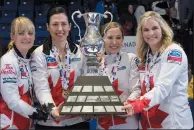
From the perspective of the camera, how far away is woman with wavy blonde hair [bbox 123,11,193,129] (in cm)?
194

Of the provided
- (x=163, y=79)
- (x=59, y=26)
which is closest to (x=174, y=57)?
(x=163, y=79)

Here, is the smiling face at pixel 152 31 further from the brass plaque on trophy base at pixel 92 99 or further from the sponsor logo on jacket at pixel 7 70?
the sponsor logo on jacket at pixel 7 70

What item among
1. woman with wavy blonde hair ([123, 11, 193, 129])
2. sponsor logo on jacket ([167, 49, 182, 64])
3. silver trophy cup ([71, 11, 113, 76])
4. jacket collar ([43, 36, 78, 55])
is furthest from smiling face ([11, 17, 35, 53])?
sponsor logo on jacket ([167, 49, 182, 64])

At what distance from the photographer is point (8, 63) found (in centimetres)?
196

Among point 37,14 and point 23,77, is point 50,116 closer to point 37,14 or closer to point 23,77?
point 23,77

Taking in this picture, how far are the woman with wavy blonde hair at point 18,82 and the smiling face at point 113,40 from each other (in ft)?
1.58

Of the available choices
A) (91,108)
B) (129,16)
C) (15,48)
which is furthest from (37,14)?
(91,108)

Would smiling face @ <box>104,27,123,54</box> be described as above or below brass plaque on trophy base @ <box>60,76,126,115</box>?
above

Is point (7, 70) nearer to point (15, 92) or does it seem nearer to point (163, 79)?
point (15, 92)

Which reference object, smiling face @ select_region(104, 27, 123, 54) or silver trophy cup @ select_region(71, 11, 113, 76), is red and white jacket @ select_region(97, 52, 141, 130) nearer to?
smiling face @ select_region(104, 27, 123, 54)

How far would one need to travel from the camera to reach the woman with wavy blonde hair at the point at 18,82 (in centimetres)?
194

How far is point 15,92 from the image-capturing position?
1944 millimetres

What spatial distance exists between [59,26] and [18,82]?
41cm

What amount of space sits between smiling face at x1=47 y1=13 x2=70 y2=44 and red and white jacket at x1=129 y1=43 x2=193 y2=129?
56cm
